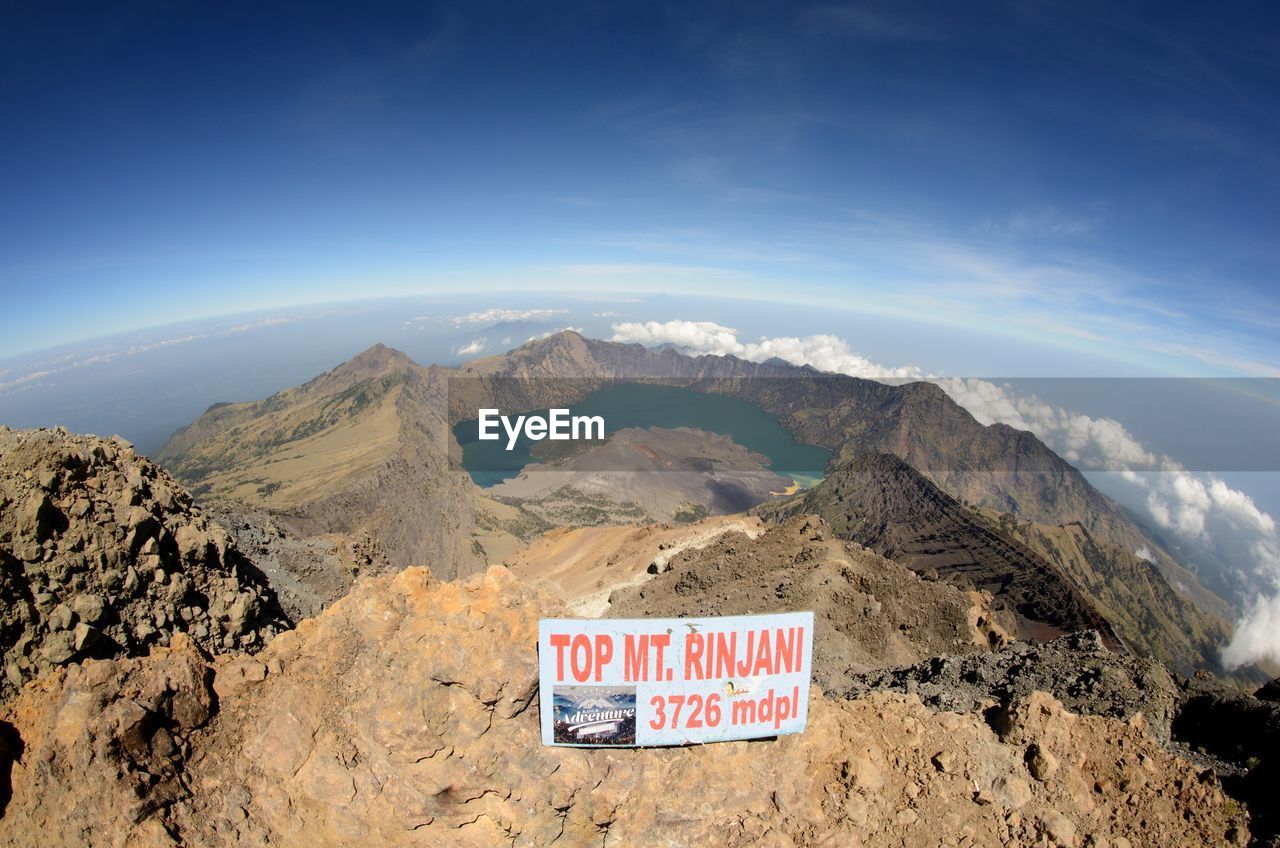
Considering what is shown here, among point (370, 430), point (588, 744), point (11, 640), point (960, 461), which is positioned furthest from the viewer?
point (960, 461)

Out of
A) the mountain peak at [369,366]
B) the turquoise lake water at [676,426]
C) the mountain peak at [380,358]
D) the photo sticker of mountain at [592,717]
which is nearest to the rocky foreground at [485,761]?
the photo sticker of mountain at [592,717]

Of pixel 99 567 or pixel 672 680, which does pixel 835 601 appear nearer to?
pixel 672 680

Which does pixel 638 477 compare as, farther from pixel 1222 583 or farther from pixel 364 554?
pixel 1222 583

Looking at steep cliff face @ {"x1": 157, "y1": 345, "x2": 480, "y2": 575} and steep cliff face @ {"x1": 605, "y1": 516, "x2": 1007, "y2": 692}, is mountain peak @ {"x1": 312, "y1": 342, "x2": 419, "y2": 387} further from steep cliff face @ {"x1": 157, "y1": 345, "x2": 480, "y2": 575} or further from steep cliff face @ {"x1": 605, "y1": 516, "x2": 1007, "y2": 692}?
steep cliff face @ {"x1": 605, "y1": 516, "x2": 1007, "y2": 692}

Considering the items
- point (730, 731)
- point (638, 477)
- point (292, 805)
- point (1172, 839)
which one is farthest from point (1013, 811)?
point (638, 477)

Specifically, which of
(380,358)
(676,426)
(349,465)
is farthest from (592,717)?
(380,358)

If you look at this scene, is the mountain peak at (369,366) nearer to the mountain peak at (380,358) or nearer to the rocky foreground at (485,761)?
the mountain peak at (380,358)

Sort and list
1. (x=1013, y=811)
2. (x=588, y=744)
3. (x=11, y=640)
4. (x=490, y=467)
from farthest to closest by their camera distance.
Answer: (x=490, y=467) < (x=588, y=744) < (x=1013, y=811) < (x=11, y=640)
